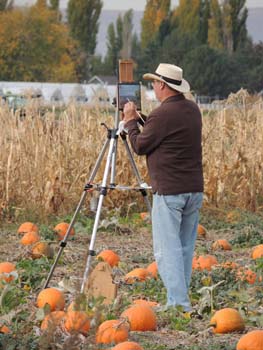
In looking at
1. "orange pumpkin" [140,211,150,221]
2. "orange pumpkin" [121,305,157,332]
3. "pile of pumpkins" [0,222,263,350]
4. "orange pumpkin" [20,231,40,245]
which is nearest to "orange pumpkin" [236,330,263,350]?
"pile of pumpkins" [0,222,263,350]

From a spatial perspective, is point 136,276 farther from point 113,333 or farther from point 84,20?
point 84,20

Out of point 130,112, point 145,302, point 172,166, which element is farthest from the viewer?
point 130,112

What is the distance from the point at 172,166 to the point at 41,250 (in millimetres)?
2534

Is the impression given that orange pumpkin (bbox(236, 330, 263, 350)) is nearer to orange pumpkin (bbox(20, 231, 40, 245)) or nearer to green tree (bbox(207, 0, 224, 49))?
orange pumpkin (bbox(20, 231, 40, 245))

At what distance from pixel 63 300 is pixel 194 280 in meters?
1.42

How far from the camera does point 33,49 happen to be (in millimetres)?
82125

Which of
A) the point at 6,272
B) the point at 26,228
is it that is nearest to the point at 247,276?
the point at 6,272

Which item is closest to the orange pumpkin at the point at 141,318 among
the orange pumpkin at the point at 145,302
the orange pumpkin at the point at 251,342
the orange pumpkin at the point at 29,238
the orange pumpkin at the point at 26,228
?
the orange pumpkin at the point at 145,302

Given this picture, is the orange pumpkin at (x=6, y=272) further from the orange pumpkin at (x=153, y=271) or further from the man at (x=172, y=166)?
the man at (x=172, y=166)

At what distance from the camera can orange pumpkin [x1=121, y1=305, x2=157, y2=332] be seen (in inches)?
261

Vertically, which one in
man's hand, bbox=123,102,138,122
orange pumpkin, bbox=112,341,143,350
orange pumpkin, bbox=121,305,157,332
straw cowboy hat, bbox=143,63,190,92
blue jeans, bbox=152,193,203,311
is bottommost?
orange pumpkin, bbox=121,305,157,332

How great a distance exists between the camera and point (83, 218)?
12.3 metres

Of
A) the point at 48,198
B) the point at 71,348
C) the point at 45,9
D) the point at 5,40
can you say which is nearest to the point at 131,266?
the point at 48,198

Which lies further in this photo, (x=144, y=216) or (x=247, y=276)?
(x=144, y=216)
